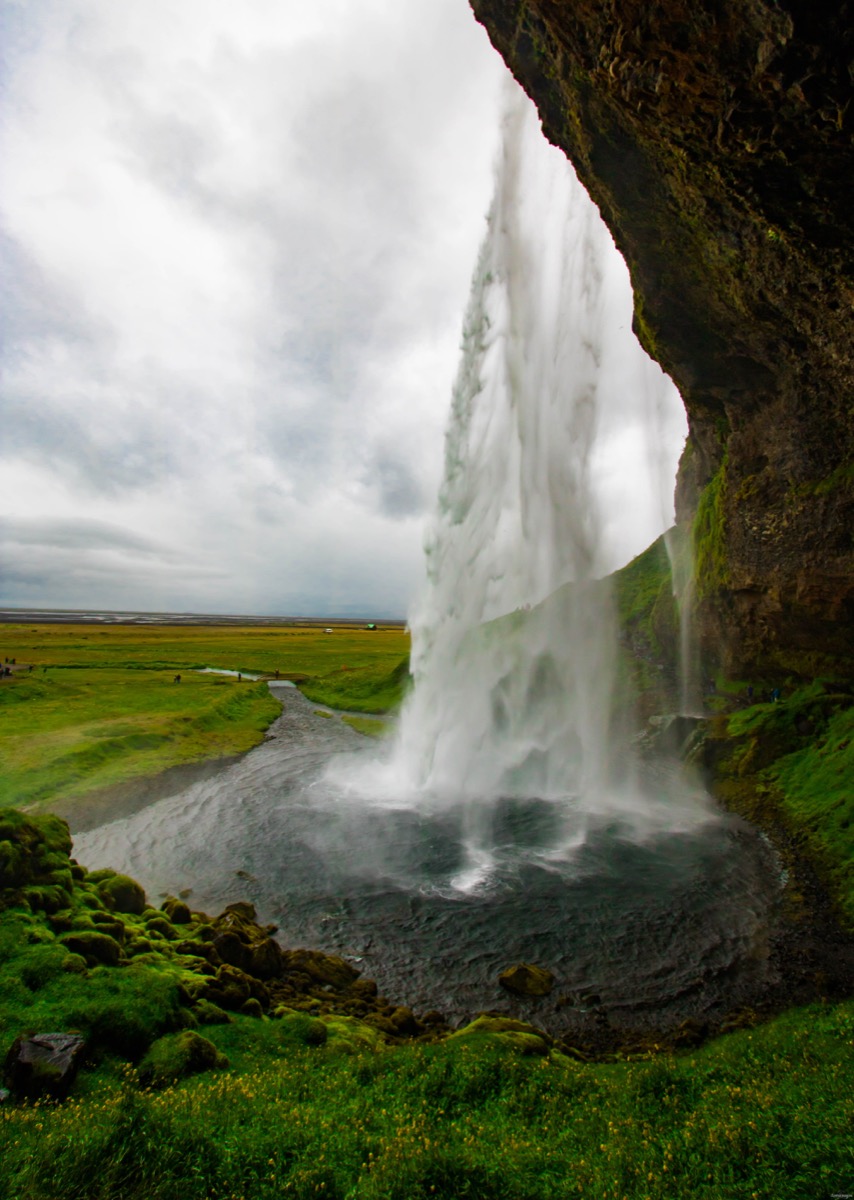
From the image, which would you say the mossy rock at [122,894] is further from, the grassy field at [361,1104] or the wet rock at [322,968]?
the wet rock at [322,968]

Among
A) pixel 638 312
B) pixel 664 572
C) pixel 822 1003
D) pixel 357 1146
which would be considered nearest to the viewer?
pixel 357 1146

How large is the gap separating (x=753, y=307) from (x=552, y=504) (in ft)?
57.5

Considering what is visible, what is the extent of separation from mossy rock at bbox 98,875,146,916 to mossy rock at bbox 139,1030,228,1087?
925cm

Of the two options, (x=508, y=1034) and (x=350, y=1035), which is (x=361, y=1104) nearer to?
(x=350, y=1035)

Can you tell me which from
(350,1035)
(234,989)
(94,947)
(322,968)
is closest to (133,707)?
(94,947)

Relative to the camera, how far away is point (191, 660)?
112500mm

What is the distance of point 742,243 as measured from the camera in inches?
964

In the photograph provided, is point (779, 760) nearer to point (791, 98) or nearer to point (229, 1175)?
point (791, 98)

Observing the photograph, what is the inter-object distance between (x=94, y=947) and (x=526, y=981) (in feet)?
41.2

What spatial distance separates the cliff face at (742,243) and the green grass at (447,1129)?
22.4 m

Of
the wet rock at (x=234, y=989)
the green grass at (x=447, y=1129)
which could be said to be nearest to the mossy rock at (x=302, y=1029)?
the green grass at (x=447, y=1129)

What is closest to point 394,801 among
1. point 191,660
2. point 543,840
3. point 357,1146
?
point 543,840

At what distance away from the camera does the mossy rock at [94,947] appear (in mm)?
15719

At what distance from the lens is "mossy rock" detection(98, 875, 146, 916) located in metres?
20.5
